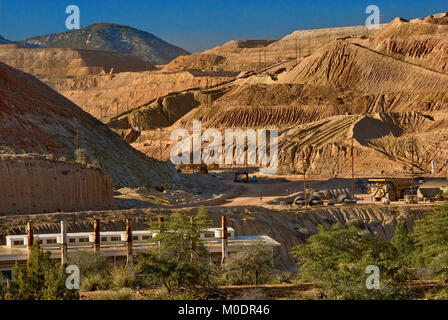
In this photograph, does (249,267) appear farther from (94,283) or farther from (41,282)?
(41,282)

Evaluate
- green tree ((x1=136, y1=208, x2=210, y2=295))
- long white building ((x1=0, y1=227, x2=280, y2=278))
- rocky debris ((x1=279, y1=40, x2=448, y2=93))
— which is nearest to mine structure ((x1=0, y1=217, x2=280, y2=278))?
long white building ((x1=0, y1=227, x2=280, y2=278))

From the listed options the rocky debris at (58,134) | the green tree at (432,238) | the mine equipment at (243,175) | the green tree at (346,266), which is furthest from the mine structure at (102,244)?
the mine equipment at (243,175)

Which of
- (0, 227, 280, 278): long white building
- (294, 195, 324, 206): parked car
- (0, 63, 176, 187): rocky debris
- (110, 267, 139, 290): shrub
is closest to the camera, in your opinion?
(110, 267, 139, 290): shrub

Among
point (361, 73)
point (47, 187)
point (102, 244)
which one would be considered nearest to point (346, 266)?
point (102, 244)

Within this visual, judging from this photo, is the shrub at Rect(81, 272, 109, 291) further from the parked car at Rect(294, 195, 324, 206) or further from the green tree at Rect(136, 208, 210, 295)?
the parked car at Rect(294, 195, 324, 206)
